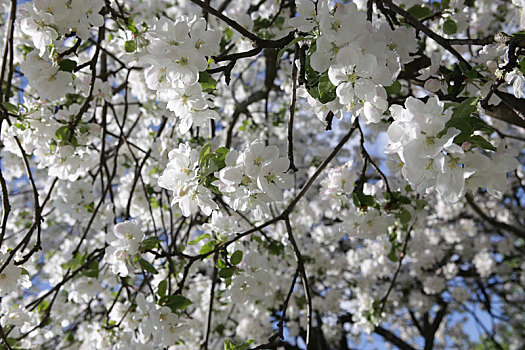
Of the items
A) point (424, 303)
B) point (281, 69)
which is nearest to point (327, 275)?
point (424, 303)

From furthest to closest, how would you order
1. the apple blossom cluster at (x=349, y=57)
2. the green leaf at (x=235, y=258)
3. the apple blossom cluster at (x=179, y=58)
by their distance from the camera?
the green leaf at (x=235, y=258), the apple blossom cluster at (x=179, y=58), the apple blossom cluster at (x=349, y=57)

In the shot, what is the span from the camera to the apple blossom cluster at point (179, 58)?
1.02m

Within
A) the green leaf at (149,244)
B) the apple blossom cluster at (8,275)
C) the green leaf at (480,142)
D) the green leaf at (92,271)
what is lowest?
the apple blossom cluster at (8,275)

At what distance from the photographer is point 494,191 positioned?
945mm

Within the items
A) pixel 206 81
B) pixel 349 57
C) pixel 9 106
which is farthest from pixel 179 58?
pixel 9 106

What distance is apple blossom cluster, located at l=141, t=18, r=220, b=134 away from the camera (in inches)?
40.1

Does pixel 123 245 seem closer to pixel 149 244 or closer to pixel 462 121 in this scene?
pixel 149 244

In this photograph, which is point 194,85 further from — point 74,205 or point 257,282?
point 74,205

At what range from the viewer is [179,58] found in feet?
3.34

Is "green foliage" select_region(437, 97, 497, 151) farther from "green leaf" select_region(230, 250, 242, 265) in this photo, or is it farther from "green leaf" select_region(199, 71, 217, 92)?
"green leaf" select_region(230, 250, 242, 265)

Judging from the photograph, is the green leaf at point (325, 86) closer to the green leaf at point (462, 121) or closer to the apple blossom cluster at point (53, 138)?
the green leaf at point (462, 121)

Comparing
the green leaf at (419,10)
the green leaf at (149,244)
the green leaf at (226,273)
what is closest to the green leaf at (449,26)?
the green leaf at (419,10)

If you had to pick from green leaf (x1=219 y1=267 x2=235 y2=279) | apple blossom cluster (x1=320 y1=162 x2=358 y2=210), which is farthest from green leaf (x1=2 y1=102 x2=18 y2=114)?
apple blossom cluster (x1=320 y1=162 x2=358 y2=210)

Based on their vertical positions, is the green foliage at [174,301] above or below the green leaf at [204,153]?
below
